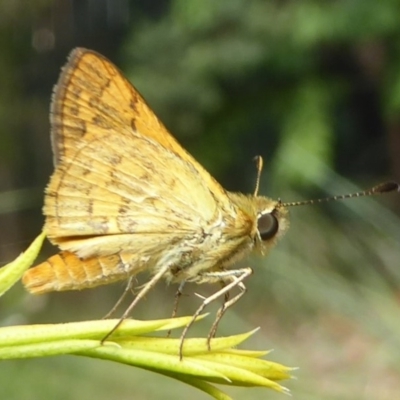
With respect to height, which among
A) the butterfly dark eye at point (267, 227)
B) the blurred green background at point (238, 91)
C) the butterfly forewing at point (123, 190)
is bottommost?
the blurred green background at point (238, 91)

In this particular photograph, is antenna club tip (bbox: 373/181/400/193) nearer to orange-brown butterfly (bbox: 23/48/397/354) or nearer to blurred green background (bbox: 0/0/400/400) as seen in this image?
orange-brown butterfly (bbox: 23/48/397/354)

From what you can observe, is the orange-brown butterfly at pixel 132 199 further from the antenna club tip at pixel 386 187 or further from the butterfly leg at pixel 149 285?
the antenna club tip at pixel 386 187

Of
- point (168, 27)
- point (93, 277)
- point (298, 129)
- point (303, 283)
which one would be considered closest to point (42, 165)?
point (168, 27)

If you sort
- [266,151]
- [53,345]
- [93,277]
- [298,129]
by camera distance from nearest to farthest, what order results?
1. [53,345]
2. [93,277]
3. [298,129]
4. [266,151]

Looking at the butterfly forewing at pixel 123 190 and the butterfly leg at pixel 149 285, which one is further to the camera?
the butterfly forewing at pixel 123 190

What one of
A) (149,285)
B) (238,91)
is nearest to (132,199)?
(149,285)

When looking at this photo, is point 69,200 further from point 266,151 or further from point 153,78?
point 266,151

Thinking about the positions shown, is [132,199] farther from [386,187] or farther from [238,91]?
[238,91]

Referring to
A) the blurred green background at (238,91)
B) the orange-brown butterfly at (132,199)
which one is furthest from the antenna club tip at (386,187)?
Result: the blurred green background at (238,91)
